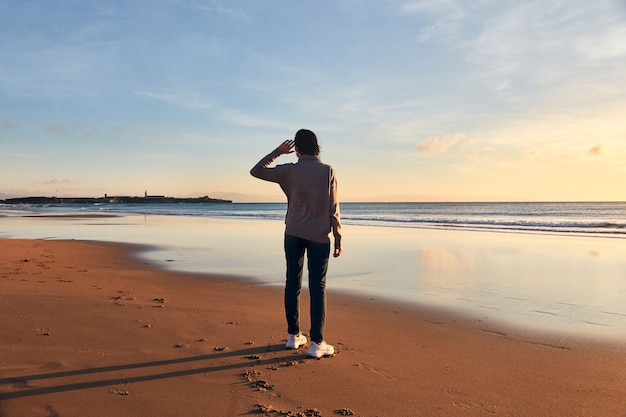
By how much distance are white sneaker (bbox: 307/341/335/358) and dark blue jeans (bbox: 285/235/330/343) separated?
42 millimetres

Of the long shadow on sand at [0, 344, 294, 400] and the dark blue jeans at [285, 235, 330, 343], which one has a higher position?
the dark blue jeans at [285, 235, 330, 343]

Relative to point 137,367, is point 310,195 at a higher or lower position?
higher

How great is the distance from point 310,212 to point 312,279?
601mm

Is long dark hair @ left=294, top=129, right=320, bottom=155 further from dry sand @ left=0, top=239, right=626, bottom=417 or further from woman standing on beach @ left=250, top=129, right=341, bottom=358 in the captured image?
dry sand @ left=0, top=239, right=626, bottom=417

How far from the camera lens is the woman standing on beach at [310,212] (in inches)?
170

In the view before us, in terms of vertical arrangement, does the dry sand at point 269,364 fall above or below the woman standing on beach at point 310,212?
below

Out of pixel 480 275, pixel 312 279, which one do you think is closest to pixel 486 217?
pixel 480 275

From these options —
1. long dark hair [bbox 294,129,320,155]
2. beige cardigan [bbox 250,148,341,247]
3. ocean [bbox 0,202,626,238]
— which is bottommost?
ocean [bbox 0,202,626,238]

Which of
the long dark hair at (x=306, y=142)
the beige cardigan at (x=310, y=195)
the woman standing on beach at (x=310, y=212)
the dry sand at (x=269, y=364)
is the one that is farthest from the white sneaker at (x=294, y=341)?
the long dark hair at (x=306, y=142)

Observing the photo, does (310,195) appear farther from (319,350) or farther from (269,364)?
(269,364)

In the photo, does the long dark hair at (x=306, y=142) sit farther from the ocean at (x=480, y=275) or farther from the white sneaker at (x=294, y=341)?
the ocean at (x=480, y=275)

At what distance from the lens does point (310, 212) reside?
4.35 m

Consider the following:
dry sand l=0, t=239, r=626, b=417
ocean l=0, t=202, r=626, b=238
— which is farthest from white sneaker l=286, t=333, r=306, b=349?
ocean l=0, t=202, r=626, b=238

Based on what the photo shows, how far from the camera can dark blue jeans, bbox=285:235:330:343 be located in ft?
14.3
